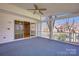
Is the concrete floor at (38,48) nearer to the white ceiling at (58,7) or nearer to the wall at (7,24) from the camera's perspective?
the wall at (7,24)

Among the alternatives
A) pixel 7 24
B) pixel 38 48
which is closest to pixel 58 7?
pixel 38 48

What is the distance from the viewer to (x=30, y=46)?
3172mm

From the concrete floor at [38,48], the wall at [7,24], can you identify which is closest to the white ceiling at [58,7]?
the wall at [7,24]

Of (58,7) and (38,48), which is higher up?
(58,7)

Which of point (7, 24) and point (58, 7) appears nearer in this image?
point (58, 7)

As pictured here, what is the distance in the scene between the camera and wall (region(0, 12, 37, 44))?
3070 mm

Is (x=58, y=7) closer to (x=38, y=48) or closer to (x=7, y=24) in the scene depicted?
(x=38, y=48)

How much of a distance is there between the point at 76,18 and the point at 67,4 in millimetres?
314

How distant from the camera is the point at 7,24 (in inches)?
126

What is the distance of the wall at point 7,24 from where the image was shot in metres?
3.07

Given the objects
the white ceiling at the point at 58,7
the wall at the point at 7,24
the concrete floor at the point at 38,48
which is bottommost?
the concrete floor at the point at 38,48

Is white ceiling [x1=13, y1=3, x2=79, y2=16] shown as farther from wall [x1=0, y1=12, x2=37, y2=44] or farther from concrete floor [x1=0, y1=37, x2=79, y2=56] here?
concrete floor [x1=0, y1=37, x2=79, y2=56]

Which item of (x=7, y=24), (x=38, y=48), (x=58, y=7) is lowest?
(x=38, y=48)

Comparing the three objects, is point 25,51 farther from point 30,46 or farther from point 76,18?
point 76,18
